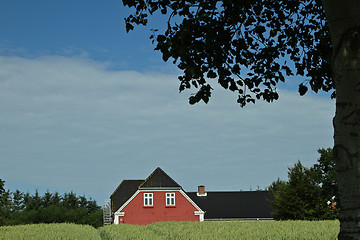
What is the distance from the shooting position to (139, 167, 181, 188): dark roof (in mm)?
49969

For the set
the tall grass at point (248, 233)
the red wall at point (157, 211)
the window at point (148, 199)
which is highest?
the window at point (148, 199)

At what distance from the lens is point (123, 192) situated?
53281 mm

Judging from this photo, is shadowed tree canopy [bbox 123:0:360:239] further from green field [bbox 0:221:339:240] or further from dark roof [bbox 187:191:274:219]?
dark roof [bbox 187:191:274:219]

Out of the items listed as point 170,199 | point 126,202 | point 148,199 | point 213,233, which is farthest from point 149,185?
point 213,233

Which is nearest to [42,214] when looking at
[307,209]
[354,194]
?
[307,209]

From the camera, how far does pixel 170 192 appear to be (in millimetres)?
50125

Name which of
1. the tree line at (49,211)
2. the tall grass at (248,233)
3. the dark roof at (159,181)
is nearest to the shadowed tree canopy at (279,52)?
the tall grass at (248,233)

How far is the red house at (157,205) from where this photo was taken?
48.9 meters

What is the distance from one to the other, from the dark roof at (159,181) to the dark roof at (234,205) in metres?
7.38

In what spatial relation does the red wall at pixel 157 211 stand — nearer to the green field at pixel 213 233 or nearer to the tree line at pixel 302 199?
the tree line at pixel 302 199

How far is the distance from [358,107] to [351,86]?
1.12 feet

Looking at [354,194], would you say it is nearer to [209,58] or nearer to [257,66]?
[209,58]

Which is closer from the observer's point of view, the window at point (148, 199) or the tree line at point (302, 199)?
the tree line at point (302, 199)

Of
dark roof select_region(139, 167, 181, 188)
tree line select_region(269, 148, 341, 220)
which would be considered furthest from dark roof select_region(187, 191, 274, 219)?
tree line select_region(269, 148, 341, 220)
